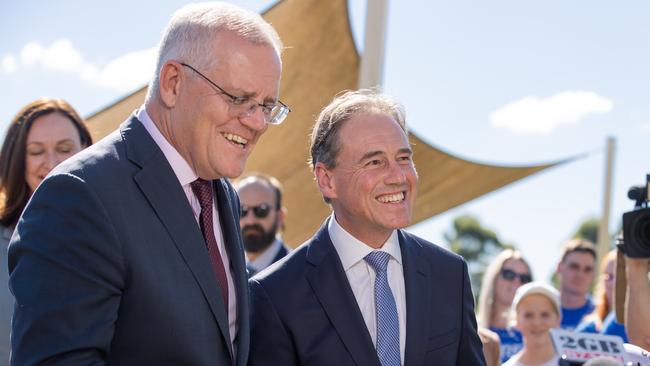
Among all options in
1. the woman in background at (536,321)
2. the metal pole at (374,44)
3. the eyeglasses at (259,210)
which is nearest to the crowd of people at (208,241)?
the eyeglasses at (259,210)

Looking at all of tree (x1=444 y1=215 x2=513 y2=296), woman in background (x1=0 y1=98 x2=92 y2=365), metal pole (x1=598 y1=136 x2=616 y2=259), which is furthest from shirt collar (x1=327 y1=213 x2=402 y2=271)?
tree (x1=444 y1=215 x2=513 y2=296)

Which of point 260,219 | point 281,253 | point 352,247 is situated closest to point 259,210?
Answer: point 260,219

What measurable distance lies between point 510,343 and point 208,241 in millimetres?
4424

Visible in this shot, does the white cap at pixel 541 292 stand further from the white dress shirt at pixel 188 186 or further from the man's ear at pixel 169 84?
the man's ear at pixel 169 84

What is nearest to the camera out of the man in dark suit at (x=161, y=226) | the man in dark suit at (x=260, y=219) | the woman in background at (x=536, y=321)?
the man in dark suit at (x=161, y=226)

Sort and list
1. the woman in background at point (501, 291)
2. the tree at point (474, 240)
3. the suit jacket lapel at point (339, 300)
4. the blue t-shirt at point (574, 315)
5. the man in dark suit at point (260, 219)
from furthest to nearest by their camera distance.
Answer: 1. the tree at point (474, 240)
2. the blue t-shirt at point (574, 315)
3. the woman in background at point (501, 291)
4. the man in dark suit at point (260, 219)
5. the suit jacket lapel at point (339, 300)

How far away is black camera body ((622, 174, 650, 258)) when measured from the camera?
13.2 ft

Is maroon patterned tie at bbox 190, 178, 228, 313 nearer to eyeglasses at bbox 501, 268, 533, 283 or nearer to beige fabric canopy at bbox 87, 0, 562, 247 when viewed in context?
eyeglasses at bbox 501, 268, 533, 283

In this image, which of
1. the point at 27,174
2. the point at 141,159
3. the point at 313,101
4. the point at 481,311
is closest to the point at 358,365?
the point at 141,159

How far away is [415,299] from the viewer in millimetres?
3047

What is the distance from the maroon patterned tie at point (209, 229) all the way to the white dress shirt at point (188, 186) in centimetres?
2

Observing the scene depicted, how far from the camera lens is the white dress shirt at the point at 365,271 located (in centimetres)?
309

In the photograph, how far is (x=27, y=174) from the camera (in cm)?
369

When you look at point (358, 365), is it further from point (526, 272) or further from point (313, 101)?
point (313, 101)
